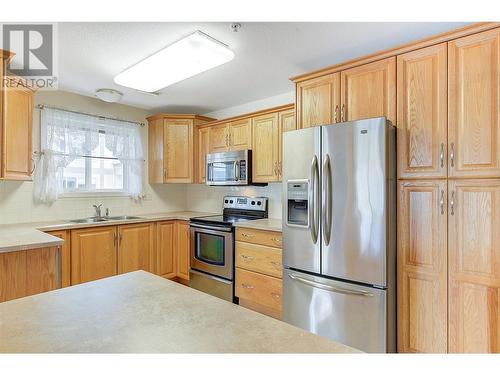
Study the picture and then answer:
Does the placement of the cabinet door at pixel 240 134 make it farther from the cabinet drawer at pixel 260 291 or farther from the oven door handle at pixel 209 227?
the cabinet drawer at pixel 260 291

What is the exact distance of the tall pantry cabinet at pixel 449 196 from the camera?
1613mm

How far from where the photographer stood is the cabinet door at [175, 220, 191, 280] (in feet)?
11.5

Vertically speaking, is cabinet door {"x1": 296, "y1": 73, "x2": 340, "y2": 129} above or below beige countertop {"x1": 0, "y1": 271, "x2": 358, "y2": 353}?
above

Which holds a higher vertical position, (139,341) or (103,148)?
(103,148)

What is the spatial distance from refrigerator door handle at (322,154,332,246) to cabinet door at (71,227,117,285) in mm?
2267

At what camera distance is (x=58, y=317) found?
83cm

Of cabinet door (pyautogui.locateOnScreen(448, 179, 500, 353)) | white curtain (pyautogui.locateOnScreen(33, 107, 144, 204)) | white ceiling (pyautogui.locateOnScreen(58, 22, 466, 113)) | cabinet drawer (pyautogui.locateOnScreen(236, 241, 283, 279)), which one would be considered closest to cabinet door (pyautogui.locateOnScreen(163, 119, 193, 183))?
white curtain (pyautogui.locateOnScreen(33, 107, 144, 204))

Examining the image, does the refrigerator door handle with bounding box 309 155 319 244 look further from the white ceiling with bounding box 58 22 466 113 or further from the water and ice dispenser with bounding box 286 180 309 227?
the white ceiling with bounding box 58 22 466 113

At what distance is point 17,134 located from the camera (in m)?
2.39

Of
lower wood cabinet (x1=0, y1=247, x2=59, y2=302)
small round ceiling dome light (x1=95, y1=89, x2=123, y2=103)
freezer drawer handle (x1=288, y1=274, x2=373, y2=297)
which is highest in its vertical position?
small round ceiling dome light (x1=95, y1=89, x2=123, y2=103)

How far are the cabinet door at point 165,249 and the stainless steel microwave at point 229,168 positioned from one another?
0.79 metres

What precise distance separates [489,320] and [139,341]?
6.22ft
